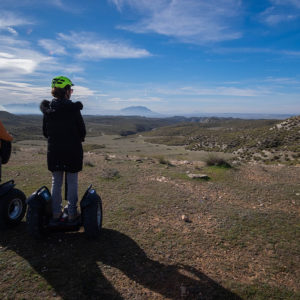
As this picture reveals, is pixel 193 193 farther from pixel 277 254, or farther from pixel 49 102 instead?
pixel 49 102

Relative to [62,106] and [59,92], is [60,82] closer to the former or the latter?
[59,92]

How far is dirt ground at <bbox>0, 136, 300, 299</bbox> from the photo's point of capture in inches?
120

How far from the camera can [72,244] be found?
3988 mm

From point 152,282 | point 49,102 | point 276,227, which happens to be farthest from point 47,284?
point 276,227

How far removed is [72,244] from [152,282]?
1679 mm

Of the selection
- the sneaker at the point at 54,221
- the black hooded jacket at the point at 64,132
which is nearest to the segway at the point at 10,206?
the sneaker at the point at 54,221

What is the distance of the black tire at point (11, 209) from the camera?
168 inches

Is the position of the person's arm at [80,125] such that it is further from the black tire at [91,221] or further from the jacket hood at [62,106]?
the black tire at [91,221]

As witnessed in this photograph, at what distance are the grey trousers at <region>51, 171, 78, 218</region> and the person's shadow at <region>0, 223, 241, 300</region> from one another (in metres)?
0.56

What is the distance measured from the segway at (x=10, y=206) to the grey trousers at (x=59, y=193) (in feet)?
3.48

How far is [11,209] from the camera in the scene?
15.0ft

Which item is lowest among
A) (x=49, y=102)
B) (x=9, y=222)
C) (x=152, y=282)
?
(x=152, y=282)

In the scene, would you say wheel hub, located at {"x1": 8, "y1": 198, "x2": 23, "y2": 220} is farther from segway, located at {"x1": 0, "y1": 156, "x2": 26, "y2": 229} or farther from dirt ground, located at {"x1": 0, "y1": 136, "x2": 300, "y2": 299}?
dirt ground, located at {"x1": 0, "y1": 136, "x2": 300, "y2": 299}

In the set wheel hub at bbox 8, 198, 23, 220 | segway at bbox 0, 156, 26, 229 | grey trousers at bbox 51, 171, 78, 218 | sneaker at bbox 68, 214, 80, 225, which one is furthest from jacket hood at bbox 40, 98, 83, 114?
wheel hub at bbox 8, 198, 23, 220
